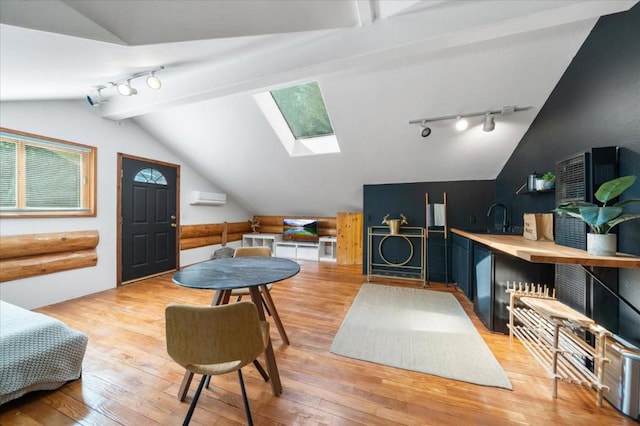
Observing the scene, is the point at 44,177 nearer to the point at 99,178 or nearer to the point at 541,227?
the point at 99,178

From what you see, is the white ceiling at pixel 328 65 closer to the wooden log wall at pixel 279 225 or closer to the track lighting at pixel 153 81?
the track lighting at pixel 153 81

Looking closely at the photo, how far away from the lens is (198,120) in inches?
141

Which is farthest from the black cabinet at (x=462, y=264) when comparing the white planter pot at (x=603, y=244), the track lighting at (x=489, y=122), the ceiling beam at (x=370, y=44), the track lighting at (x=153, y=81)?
the track lighting at (x=153, y=81)

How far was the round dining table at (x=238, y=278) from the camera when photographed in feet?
4.56

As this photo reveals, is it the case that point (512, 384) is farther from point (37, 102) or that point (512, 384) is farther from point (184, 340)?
point (37, 102)

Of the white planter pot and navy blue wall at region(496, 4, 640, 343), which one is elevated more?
navy blue wall at region(496, 4, 640, 343)

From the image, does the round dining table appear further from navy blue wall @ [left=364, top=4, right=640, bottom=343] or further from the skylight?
the skylight

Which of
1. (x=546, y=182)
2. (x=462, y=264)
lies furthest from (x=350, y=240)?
(x=546, y=182)

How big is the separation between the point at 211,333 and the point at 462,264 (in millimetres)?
3371

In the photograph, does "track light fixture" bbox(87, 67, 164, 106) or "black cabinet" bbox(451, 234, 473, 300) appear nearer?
"track light fixture" bbox(87, 67, 164, 106)

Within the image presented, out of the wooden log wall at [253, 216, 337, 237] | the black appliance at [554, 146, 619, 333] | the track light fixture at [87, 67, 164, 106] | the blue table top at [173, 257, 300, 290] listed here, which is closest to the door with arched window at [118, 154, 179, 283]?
the track light fixture at [87, 67, 164, 106]

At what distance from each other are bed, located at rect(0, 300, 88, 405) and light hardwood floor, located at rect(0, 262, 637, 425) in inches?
4.5

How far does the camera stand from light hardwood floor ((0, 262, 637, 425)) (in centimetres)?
136

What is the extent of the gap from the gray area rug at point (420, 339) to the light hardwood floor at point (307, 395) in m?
0.09
